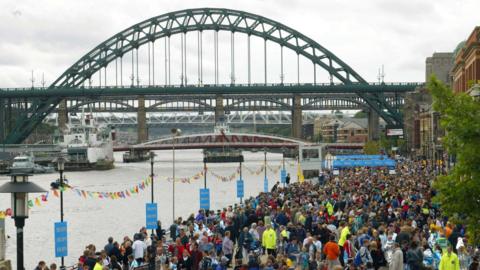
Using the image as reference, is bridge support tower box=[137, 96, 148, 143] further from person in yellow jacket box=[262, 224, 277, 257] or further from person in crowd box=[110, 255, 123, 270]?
person in crowd box=[110, 255, 123, 270]

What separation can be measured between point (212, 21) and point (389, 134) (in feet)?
170

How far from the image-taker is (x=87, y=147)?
120000mm

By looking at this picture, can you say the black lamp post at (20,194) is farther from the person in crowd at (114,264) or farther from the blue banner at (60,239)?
the blue banner at (60,239)

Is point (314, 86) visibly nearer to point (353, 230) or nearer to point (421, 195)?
point (421, 195)

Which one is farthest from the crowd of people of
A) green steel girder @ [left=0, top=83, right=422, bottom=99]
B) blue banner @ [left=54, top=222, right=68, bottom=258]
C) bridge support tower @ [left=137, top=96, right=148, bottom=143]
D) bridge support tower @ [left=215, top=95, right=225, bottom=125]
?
bridge support tower @ [left=137, top=96, right=148, bottom=143]

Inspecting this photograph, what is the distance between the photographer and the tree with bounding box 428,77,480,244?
16.0 metres

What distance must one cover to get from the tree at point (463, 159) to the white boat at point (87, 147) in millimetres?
101510


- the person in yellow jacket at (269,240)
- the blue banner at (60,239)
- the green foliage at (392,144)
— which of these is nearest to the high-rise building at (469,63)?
the person in yellow jacket at (269,240)

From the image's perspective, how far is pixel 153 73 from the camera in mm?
151125

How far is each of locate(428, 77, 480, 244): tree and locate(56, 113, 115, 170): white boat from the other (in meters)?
102

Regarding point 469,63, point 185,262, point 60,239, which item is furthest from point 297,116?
point 185,262

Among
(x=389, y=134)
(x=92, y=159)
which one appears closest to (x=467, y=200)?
(x=389, y=134)

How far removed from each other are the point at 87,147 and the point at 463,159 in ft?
351

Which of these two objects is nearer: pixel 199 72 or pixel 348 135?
pixel 199 72
